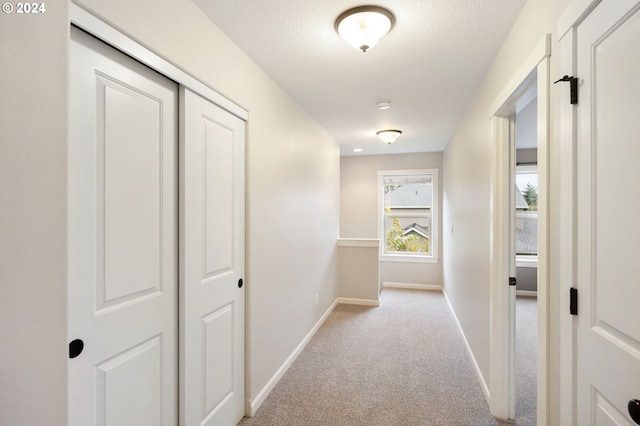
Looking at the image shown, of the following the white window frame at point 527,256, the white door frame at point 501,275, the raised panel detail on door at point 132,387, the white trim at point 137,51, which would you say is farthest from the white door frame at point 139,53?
the white window frame at point 527,256

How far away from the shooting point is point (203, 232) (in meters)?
1.73

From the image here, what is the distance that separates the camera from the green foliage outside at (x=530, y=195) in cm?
521

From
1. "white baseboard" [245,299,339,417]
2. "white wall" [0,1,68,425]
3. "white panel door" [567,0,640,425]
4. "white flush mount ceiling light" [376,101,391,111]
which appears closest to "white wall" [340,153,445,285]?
"white baseboard" [245,299,339,417]

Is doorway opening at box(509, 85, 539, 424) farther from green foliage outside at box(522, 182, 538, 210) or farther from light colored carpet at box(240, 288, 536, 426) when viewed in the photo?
light colored carpet at box(240, 288, 536, 426)

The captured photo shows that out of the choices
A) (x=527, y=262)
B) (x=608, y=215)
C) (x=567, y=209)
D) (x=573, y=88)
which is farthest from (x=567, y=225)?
(x=527, y=262)

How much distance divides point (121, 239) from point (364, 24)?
156 centimetres

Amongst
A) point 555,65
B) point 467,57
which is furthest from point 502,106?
point 555,65

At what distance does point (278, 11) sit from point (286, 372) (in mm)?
2670

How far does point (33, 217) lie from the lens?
2.92 feet

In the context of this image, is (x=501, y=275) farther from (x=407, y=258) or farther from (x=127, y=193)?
(x=407, y=258)

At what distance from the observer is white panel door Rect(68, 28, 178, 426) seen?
3.59ft

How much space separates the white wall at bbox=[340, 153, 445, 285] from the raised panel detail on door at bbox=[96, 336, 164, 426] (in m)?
4.85

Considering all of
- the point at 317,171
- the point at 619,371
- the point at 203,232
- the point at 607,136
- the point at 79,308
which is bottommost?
the point at 619,371

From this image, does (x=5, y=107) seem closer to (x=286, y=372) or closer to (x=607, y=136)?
(x=607, y=136)
